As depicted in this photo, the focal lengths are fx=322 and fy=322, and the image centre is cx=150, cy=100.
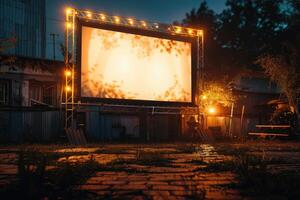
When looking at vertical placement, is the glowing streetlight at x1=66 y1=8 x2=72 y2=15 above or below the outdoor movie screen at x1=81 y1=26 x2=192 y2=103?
above

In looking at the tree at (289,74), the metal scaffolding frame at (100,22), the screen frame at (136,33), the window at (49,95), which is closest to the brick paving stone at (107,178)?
the metal scaffolding frame at (100,22)

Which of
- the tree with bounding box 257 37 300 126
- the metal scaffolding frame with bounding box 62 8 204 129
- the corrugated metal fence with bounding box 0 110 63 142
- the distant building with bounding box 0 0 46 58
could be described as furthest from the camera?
the distant building with bounding box 0 0 46 58

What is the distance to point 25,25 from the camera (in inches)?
837

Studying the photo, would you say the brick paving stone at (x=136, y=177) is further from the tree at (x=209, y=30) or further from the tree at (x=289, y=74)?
the tree at (x=209, y=30)

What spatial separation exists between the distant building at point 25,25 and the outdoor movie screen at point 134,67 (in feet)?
34.0

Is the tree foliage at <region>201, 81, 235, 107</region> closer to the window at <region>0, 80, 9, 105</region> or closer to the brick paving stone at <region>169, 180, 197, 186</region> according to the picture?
the window at <region>0, 80, 9, 105</region>

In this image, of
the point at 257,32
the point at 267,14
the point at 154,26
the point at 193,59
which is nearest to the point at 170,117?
the point at 193,59

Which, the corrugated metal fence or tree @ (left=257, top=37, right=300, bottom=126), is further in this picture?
tree @ (left=257, top=37, right=300, bottom=126)

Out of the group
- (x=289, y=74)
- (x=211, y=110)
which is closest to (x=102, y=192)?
(x=211, y=110)

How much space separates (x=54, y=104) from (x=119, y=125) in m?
3.22

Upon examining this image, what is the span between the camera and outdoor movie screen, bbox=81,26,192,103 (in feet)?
37.9

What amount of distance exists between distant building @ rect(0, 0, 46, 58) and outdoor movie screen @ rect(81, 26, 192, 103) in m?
10.4

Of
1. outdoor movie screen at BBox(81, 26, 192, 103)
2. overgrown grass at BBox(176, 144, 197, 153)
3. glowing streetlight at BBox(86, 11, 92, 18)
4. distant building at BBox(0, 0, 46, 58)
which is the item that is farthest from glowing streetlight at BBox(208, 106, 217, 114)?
distant building at BBox(0, 0, 46, 58)

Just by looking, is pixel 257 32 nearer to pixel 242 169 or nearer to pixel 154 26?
pixel 154 26
